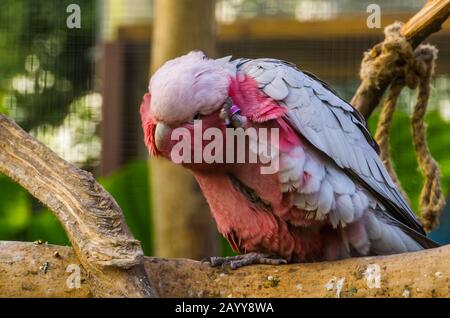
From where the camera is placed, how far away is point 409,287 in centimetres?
131

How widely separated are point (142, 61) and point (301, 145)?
1.77 m

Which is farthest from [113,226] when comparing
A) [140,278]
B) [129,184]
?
[129,184]

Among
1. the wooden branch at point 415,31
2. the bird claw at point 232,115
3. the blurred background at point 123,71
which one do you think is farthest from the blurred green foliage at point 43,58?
the bird claw at point 232,115

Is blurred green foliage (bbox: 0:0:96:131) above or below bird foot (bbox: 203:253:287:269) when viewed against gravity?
above

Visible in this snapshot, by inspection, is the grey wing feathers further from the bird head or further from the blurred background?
the blurred background

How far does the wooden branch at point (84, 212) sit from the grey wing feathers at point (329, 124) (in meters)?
0.39

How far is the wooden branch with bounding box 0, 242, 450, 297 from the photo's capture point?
51.6 inches

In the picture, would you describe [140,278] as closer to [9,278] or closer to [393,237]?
[9,278]

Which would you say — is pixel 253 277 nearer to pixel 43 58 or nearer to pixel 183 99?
pixel 183 99

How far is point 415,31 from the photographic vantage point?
67.0 inches

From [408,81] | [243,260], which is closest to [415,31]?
[408,81]

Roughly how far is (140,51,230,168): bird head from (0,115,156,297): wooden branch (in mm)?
169

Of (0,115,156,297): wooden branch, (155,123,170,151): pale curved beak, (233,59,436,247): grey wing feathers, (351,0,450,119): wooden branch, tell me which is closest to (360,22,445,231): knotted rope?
(351,0,450,119): wooden branch

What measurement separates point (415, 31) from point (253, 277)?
0.67 m
